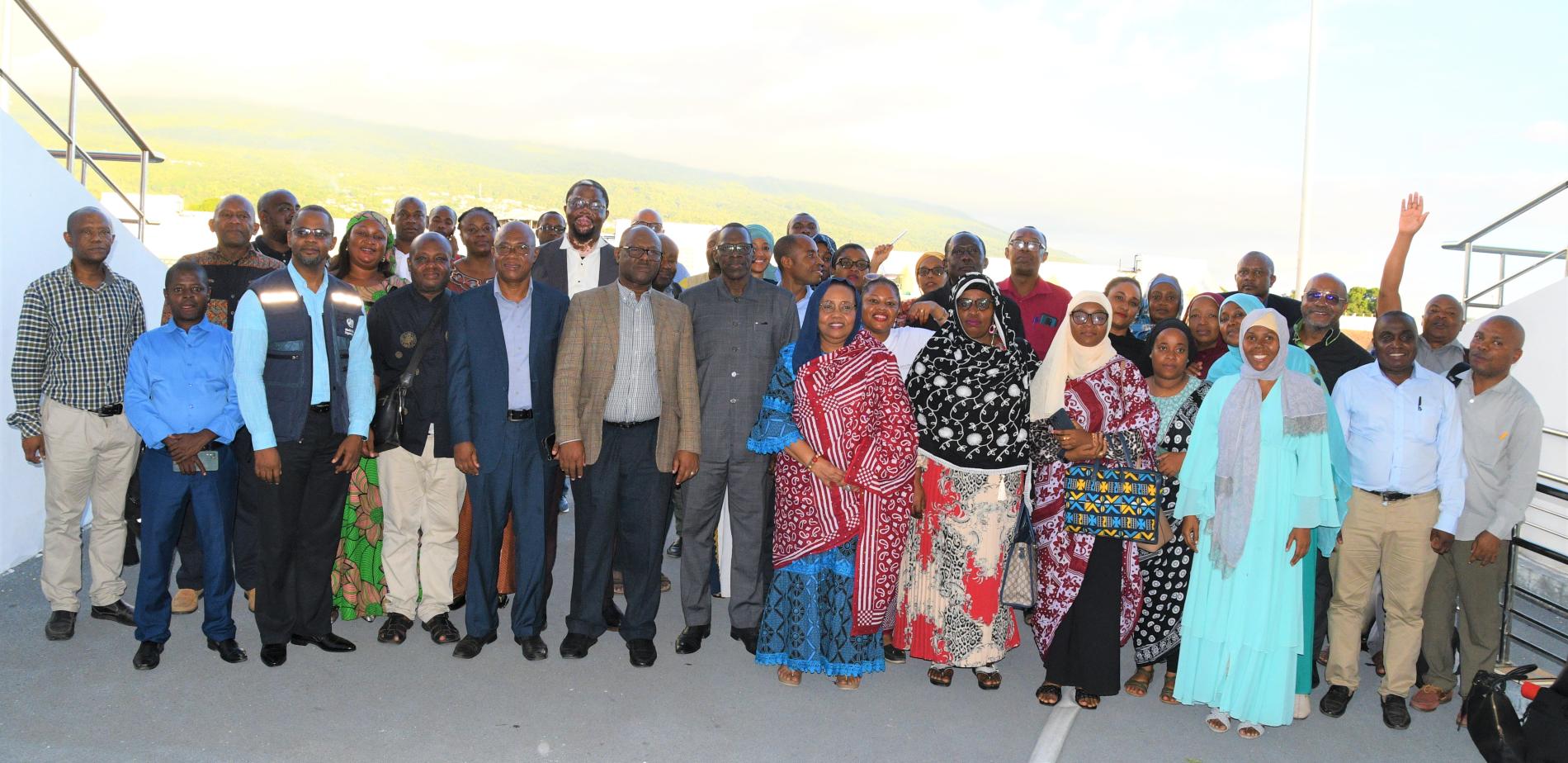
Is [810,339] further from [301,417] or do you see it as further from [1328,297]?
[1328,297]

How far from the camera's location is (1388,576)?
15.9 feet

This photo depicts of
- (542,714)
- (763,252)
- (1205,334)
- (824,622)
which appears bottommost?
(542,714)

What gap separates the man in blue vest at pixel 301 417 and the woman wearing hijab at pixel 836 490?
6.40ft

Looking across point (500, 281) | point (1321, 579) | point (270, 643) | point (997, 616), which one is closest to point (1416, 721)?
point (1321, 579)

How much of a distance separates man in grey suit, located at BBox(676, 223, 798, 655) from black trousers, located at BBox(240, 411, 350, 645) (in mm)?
1708

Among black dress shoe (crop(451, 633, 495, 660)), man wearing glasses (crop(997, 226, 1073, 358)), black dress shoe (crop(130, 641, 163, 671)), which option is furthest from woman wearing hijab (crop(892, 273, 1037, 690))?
black dress shoe (crop(130, 641, 163, 671))

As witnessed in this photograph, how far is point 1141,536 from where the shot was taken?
15.4 feet

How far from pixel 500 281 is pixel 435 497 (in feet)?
3.80

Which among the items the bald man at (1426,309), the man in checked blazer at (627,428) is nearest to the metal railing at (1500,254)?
the bald man at (1426,309)

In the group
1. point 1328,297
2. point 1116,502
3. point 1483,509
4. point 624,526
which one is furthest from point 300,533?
point 1483,509

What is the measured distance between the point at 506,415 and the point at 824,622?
71.7 inches

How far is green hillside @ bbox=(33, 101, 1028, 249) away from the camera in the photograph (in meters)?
Result: 69.2

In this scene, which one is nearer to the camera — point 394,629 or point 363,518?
point 394,629

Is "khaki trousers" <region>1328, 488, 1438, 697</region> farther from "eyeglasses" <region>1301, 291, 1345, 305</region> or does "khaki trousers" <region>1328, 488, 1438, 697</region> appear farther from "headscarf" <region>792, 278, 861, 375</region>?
"headscarf" <region>792, 278, 861, 375</region>
